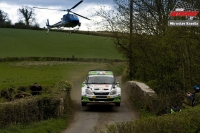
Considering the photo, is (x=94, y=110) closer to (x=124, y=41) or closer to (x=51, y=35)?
(x=124, y=41)

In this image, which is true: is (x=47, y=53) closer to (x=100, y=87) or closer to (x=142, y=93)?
(x=100, y=87)

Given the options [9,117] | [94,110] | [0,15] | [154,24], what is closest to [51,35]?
[0,15]

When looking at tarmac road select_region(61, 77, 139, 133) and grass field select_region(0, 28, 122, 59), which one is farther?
grass field select_region(0, 28, 122, 59)

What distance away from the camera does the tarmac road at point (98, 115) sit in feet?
50.5

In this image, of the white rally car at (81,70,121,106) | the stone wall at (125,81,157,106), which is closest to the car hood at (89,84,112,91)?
the white rally car at (81,70,121,106)

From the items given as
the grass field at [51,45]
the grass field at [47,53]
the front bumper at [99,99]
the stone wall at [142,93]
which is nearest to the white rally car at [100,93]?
the front bumper at [99,99]

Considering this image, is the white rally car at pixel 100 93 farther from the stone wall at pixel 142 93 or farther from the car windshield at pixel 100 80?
the stone wall at pixel 142 93

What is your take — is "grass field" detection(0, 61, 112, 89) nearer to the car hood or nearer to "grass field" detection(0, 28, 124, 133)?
"grass field" detection(0, 28, 124, 133)

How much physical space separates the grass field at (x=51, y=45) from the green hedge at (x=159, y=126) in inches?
1908

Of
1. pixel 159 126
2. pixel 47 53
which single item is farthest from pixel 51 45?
pixel 159 126

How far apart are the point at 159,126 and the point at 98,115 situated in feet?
30.0

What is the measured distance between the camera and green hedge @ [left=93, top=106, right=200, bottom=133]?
29.7 ft

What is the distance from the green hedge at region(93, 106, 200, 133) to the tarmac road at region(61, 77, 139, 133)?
5.24 m

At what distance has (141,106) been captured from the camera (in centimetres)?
1973
